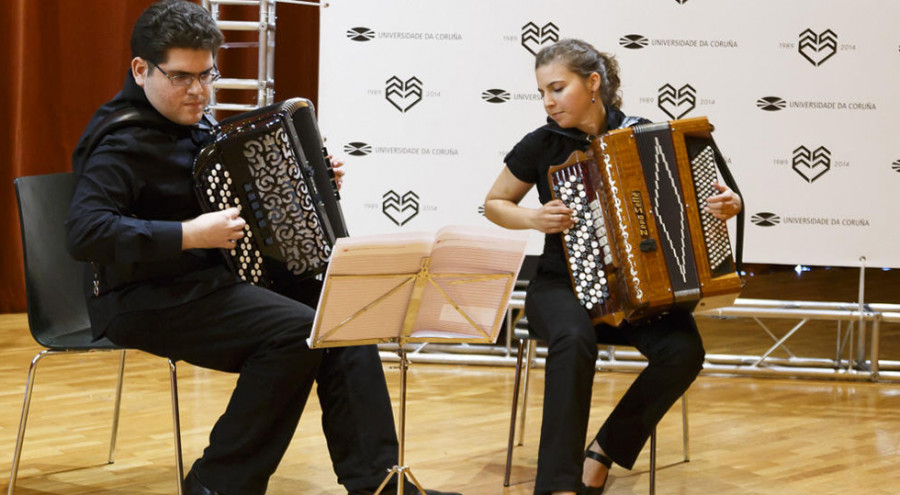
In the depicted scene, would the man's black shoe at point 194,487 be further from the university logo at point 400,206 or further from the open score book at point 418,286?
the university logo at point 400,206

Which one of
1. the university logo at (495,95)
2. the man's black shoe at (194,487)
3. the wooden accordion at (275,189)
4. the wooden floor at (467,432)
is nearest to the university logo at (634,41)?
the university logo at (495,95)

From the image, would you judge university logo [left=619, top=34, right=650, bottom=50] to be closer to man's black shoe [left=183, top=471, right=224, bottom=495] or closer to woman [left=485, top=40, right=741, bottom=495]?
woman [left=485, top=40, right=741, bottom=495]

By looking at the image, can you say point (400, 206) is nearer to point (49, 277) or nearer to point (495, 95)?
point (495, 95)

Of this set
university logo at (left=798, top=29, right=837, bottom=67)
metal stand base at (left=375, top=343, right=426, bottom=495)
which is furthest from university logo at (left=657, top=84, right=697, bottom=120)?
metal stand base at (left=375, top=343, right=426, bottom=495)

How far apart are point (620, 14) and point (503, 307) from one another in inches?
89.3

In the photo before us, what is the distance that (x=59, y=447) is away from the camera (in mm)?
3299

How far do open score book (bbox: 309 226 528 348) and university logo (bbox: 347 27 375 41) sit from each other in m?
2.27

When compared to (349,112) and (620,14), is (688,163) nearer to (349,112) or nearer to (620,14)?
(620,14)

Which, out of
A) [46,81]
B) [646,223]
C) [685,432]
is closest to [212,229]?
[646,223]

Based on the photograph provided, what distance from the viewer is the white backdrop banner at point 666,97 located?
4273 mm

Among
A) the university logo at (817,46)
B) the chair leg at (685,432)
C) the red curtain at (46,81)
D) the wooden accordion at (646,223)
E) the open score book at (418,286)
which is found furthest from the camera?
the red curtain at (46,81)

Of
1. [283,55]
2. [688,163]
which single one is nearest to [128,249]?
[688,163]

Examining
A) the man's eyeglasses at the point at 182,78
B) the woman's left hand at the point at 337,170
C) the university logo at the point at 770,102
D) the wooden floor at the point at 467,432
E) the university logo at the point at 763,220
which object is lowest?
the wooden floor at the point at 467,432

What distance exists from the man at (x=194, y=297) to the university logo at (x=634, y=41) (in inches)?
83.7
